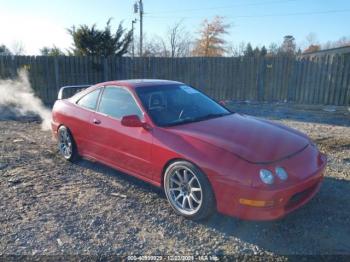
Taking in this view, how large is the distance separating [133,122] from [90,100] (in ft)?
4.96

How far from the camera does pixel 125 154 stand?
4.26 m

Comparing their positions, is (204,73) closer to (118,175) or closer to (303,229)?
(118,175)

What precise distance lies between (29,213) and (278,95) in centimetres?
1047

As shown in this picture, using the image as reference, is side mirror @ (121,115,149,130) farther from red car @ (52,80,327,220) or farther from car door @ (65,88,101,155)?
car door @ (65,88,101,155)

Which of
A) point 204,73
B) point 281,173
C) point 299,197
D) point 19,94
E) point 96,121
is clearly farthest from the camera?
point 204,73

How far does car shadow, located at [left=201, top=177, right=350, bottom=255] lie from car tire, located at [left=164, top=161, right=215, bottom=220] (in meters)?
0.21

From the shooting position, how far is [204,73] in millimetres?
12945

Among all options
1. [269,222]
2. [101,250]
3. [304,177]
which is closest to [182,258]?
[101,250]

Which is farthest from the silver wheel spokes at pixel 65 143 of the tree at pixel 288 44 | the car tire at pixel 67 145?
the tree at pixel 288 44

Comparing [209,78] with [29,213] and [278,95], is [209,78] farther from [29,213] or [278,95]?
[29,213]

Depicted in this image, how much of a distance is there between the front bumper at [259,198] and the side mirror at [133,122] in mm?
1248

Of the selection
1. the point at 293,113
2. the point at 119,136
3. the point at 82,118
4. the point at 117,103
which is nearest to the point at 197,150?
the point at 119,136

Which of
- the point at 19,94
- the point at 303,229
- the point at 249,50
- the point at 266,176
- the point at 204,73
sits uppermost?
the point at 249,50

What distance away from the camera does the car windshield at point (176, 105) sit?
13.4 ft
